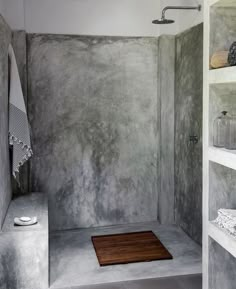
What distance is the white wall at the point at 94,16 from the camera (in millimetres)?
4113

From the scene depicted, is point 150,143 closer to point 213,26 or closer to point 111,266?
point 111,266

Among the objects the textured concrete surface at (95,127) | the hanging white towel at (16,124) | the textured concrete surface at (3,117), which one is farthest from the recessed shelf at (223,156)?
the textured concrete surface at (95,127)

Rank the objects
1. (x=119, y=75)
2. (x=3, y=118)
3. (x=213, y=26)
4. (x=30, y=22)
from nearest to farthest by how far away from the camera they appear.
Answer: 1. (x=213, y=26)
2. (x=3, y=118)
3. (x=30, y=22)
4. (x=119, y=75)

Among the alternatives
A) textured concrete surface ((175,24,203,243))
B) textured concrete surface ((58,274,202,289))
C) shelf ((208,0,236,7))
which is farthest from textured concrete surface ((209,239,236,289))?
shelf ((208,0,236,7))

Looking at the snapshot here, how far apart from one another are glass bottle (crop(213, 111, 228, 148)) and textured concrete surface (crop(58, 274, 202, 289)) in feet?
4.14

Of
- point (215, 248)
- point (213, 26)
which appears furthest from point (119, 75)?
point (215, 248)

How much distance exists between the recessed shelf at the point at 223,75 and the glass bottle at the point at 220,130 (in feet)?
0.73

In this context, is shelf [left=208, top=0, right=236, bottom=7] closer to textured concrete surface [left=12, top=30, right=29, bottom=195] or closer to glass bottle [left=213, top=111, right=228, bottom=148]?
glass bottle [left=213, top=111, right=228, bottom=148]

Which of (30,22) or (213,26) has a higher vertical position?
(30,22)

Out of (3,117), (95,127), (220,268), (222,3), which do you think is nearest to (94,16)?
(95,127)

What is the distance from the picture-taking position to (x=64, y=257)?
366cm

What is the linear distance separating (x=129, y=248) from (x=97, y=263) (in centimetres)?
44

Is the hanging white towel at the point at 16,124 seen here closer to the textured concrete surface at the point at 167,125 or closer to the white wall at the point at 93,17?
the white wall at the point at 93,17

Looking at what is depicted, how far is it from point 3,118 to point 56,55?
1.30 metres
